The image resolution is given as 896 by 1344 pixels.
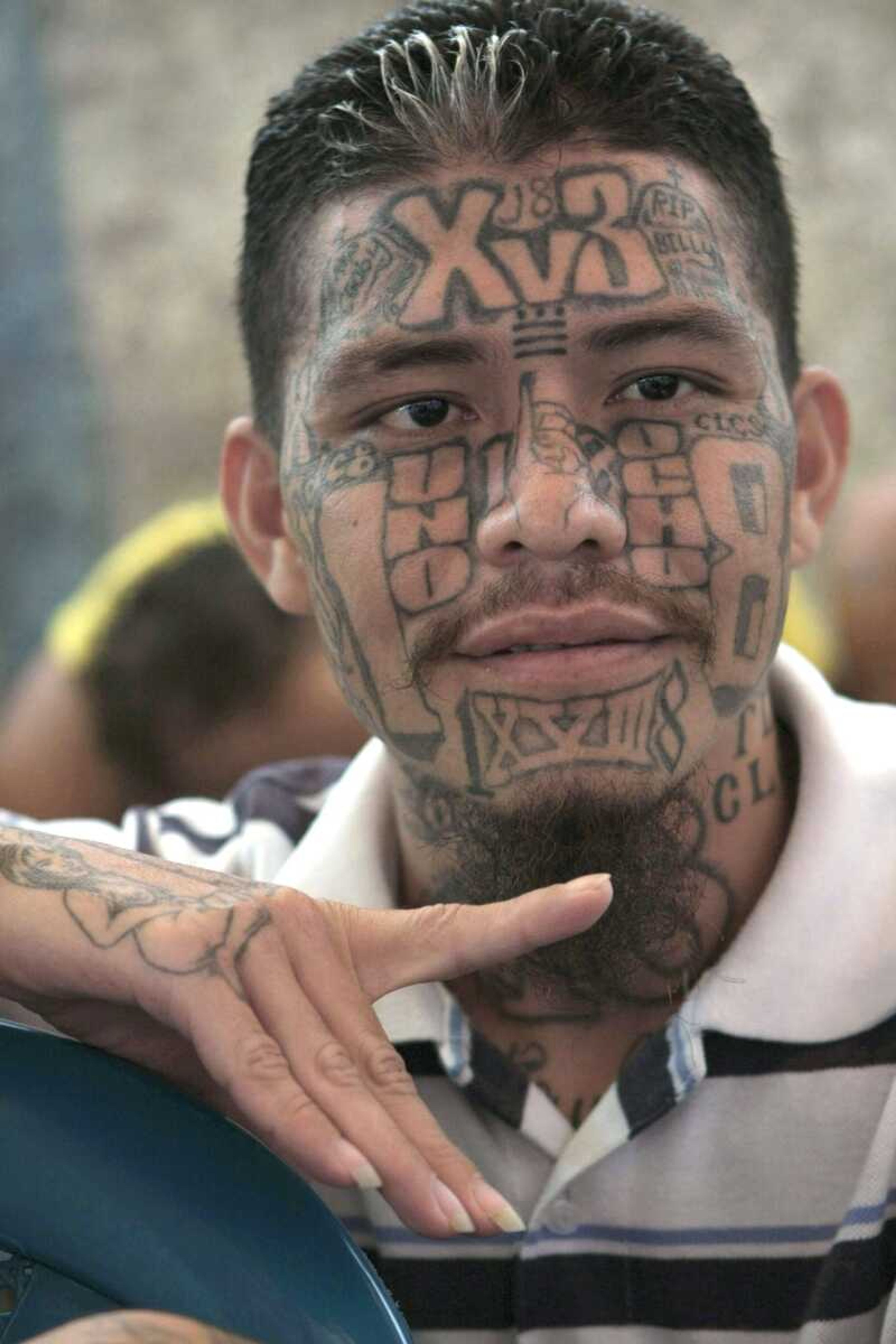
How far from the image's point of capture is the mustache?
146 cm

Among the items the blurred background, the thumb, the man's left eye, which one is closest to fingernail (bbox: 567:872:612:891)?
the thumb

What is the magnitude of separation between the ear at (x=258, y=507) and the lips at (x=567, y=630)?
384mm

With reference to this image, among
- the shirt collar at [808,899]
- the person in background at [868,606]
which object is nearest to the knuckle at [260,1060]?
the shirt collar at [808,899]

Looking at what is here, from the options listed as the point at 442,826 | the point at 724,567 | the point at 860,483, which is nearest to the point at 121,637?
the point at 442,826

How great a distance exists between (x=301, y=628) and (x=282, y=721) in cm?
17

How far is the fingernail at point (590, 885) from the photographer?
1101 mm

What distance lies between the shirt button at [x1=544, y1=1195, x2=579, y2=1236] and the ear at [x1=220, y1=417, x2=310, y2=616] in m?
0.68

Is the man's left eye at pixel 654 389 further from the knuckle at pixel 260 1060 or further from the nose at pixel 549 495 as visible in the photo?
the knuckle at pixel 260 1060

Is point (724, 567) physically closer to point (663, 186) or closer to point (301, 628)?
point (663, 186)

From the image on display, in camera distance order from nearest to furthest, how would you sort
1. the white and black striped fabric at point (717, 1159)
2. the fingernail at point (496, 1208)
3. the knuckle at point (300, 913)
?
the fingernail at point (496, 1208)
the knuckle at point (300, 913)
the white and black striped fabric at point (717, 1159)

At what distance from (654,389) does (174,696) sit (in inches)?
64.3

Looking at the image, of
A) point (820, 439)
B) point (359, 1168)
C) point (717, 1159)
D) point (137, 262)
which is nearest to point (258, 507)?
point (820, 439)

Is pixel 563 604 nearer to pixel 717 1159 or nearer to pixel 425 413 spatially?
pixel 425 413

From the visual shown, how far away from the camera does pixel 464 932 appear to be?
3.73ft
